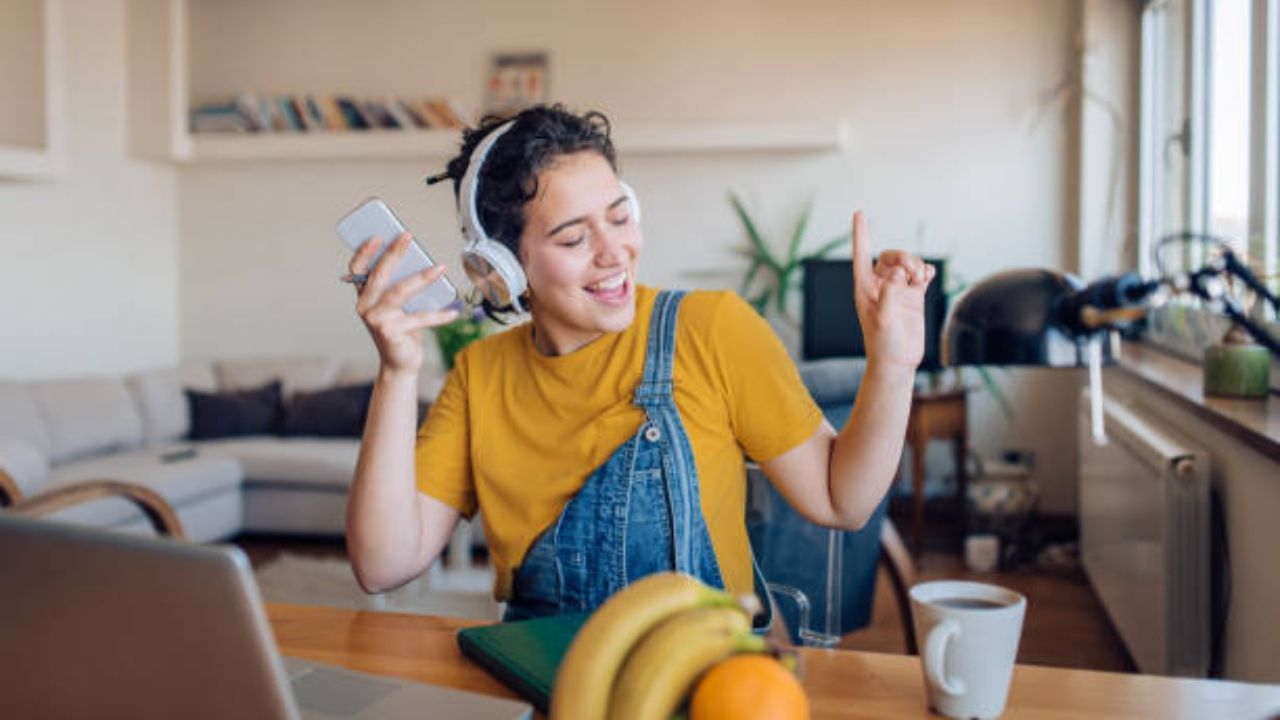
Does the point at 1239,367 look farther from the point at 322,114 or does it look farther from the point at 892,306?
the point at 322,114

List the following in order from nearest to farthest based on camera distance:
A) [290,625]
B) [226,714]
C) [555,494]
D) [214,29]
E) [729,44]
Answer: [226,714] → [290,625] → [555,494] → [729,44] → [214,29]

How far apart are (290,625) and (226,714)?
1.87ft

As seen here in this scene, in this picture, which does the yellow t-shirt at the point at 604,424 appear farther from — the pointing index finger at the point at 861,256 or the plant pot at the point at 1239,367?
the plant pot at the point at 1239,367

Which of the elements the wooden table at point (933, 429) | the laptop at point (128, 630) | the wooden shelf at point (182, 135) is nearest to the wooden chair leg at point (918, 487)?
the wooden table at point (933, 429)

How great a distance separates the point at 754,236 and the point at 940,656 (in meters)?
4.50

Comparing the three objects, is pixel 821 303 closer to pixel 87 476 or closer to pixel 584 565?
pixel 87 476

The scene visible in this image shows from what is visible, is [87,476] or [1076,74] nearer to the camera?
[87,476]

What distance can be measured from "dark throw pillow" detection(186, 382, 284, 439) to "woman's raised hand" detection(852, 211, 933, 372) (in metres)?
4.59

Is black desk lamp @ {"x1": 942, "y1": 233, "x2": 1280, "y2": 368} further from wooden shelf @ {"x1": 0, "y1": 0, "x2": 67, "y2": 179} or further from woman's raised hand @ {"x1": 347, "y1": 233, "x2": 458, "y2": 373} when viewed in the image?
wooden shelf @ {"x1": 0, "y1": 0, "x2": 67, "y2": 179}

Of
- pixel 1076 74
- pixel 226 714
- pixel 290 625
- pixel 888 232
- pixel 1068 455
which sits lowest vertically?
pixel 1068 455

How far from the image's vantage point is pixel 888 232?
5238mm

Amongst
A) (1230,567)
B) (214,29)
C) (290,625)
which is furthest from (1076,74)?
(290,625)

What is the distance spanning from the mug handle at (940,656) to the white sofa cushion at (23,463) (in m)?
3.76

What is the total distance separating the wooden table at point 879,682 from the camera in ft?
3.03
